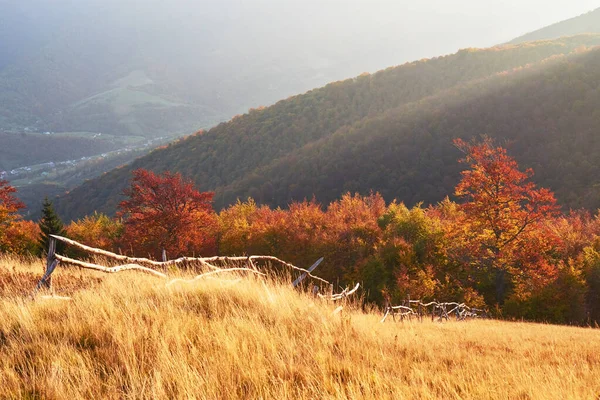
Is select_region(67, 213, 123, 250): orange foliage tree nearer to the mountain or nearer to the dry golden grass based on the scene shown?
the dry golden grass

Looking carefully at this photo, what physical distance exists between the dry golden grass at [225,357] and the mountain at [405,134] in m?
65.1

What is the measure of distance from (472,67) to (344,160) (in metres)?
62.4

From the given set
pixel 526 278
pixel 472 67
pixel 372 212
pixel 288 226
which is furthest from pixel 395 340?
pixel 472 67

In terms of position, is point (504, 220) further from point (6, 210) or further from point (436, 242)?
point (6, 210)

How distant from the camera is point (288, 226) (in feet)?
119

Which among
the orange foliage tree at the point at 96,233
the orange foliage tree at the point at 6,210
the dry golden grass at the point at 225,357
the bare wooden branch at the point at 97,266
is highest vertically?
the orange foliage tree at the point at 6,210

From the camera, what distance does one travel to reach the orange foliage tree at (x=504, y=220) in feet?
78.6

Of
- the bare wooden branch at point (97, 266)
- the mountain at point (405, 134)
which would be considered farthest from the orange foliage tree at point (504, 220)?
the mountain at point (405, 134)

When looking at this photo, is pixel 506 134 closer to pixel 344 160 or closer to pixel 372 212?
pixel 344 160

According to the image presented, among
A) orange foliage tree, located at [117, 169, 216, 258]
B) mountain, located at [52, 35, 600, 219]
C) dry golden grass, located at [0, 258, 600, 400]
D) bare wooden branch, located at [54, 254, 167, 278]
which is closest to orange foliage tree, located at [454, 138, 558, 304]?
orange foliage tree, located at [117, 169, 216, 258]

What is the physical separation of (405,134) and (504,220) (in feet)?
238

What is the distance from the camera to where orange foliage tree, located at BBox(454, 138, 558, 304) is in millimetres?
23969

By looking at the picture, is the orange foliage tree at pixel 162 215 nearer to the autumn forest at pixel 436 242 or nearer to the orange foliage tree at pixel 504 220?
the autumn forest at pixel 436 242

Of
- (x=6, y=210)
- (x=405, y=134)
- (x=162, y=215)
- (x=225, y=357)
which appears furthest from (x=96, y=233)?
(x=405, y=134)
